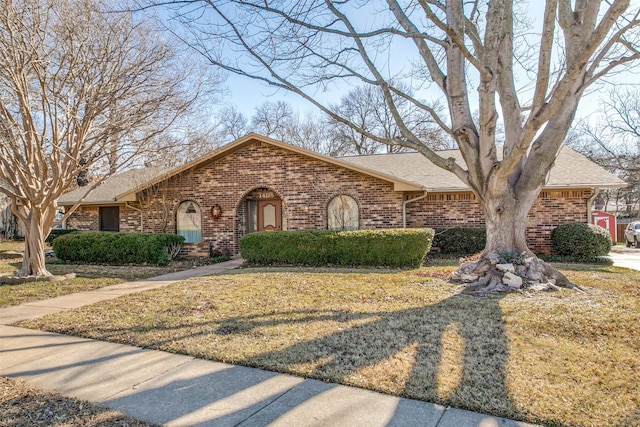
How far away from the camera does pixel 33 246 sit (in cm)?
950

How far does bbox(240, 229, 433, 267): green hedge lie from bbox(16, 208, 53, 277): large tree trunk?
16.1 feet

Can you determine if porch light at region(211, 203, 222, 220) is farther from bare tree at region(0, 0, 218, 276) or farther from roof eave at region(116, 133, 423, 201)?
bare tree at region(0, 0, 218, 276)

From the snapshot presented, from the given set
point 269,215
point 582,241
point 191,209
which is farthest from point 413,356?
point 191,209

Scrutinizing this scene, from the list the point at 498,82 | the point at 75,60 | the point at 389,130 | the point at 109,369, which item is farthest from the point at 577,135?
the point at 109,369

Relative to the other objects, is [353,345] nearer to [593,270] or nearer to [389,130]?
[593,270]

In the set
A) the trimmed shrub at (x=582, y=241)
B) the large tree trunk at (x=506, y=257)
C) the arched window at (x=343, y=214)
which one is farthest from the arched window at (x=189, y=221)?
the trimmed shrub at (x=582, y=241)

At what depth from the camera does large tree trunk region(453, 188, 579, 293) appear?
7359mm

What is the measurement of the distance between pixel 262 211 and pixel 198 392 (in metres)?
11.3

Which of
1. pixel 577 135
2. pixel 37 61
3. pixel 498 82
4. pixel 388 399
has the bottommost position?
pixel 388 399

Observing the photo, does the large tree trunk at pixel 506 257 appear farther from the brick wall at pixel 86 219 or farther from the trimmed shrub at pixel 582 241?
the brick wall at pixel 86 219

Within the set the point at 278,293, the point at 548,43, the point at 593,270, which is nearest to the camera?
the point at 548,43

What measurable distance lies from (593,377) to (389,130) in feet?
99.8

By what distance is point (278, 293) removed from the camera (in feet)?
23.3

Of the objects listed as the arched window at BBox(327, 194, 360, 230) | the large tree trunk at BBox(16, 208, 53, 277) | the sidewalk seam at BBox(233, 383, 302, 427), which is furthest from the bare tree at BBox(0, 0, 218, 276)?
the sidewalk seam at BBox(233, 383, 302, 427)
